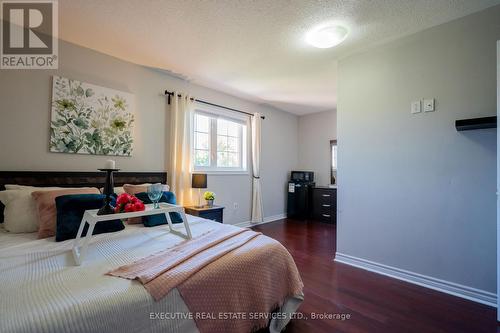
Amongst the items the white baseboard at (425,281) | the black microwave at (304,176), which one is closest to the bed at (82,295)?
the white baseboard at (425,281)

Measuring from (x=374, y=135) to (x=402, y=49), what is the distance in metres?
0.90

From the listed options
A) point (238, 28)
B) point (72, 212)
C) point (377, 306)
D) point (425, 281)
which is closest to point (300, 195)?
point (425, 281)

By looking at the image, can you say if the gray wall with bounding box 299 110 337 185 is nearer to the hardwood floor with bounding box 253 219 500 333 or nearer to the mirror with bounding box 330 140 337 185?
the mirror with bounding box 330 140 337 185

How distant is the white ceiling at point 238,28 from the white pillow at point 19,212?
5.28 feet

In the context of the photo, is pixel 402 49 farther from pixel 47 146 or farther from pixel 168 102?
pixel 47 146

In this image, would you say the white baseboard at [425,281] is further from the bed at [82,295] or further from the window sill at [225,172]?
the window sill at [225,172]

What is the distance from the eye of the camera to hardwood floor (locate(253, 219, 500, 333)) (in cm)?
163

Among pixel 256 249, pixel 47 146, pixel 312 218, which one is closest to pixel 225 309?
pixel 256 249

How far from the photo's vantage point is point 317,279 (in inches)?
91.5

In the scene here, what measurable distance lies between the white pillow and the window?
6.86ft

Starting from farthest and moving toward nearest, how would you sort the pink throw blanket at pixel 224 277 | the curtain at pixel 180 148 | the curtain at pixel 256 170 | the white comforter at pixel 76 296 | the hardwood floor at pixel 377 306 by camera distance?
the curtain at pixel 256 170
the curtain at pixel 180 148
the hardwood floor at pixel 377 306
the pink throw blanket at pixel 224 277
the white comforter at pixel 76 296

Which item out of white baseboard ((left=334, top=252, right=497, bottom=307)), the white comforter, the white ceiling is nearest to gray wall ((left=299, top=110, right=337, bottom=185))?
the white ceiling

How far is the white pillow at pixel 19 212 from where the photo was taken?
5.84ft

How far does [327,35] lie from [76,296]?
2619mm
